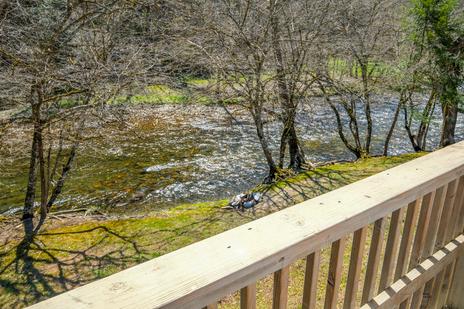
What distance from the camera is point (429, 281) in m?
1.61

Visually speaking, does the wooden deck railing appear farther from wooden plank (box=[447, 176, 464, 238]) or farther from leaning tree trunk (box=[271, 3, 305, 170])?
leaning tree trunk (box=[271, 3, 305, 170])

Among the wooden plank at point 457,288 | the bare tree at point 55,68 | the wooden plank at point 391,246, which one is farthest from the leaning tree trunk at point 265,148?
the wooden plank at point 391,246

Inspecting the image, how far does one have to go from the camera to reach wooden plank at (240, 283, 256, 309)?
827 mm

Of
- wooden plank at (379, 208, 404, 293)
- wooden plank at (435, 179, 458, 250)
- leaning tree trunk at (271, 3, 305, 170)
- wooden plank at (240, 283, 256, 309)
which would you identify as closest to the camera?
wooden plank at (240, 283, 256, 309)

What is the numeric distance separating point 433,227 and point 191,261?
1.12 m

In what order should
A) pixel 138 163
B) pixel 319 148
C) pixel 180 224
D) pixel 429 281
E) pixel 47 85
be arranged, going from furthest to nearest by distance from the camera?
1. pixel 319 148
2. pixel 138 163
3. pixel 180 224
4. pixel 47 85
5. pixel 429 281

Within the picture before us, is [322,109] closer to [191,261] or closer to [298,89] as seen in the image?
[298,89]

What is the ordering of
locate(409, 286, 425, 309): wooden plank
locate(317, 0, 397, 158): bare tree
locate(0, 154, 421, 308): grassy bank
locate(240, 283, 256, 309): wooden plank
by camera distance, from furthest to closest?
1. locate(317, 0, 397, 158): bare tree
2. locate(0, 154, 421, 308): grassy bank
3. locate(409, 286, 425, 309): wooden plank
4. locate(240, 283, 256, 309): wooden plank

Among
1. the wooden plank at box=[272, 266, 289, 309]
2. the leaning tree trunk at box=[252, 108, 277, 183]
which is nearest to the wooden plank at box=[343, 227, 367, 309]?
the wooden plank at box=[272, 266, 289, 309]

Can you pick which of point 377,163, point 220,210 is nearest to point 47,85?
point 220,210

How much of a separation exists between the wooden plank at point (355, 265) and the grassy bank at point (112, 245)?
1.75 meters

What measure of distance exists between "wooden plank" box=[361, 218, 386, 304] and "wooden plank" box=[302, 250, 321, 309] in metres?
0.30

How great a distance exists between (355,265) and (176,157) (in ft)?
21.5

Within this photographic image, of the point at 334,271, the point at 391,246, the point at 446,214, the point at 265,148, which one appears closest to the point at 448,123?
the point at 265,148
